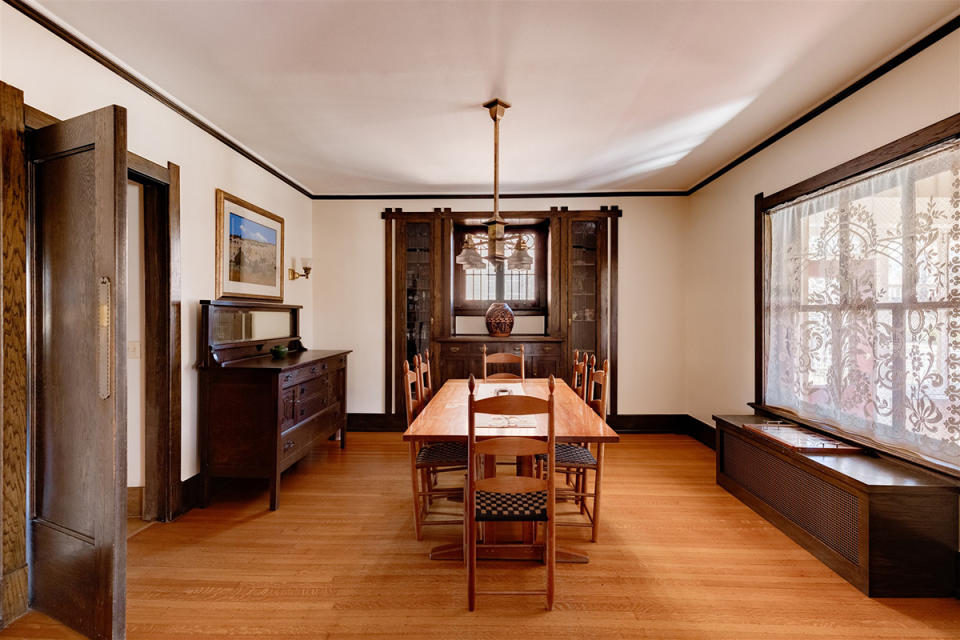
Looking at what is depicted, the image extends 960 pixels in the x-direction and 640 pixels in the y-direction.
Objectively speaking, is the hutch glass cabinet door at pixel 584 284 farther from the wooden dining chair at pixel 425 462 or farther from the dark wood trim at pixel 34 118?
the dark wood trim at pixel 34 118

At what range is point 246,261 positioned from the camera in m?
3.84

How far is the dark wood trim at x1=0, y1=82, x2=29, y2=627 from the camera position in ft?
6.32

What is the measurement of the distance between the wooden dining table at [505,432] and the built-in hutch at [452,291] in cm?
209

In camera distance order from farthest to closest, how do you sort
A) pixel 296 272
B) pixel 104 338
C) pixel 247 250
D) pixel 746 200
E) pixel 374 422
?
pixel 374 422 → pixel 296 272 → pixel 746 200 → pixel 247 250 → pixel 104 338

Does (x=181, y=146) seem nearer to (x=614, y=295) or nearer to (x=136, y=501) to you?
(x=136, y=501)

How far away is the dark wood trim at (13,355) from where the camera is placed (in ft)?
6.32

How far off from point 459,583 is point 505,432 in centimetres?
80

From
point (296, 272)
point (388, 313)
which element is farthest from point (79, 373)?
point (388, 313)

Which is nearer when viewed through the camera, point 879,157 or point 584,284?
point 879,157

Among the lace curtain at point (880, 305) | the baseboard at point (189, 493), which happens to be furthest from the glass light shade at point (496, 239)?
the baseboard at point (189, 493)

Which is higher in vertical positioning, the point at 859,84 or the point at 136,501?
the point at 859,84

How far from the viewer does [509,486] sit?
80.0 inches

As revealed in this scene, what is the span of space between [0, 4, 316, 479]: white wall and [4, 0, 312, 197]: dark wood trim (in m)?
0.03

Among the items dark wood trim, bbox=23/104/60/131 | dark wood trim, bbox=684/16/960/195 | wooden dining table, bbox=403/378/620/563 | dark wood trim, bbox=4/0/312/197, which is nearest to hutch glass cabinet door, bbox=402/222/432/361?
dark wood trim, bbox=4/0/312/197
